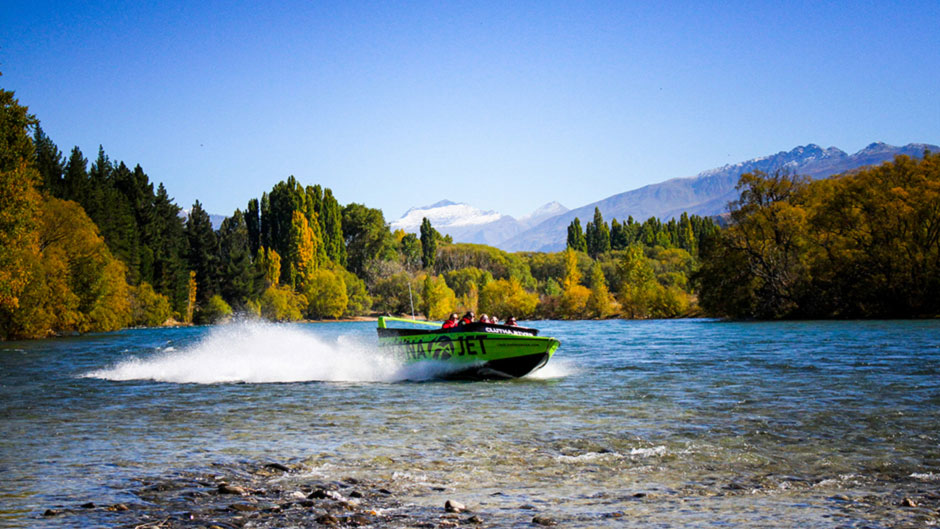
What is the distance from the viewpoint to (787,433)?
13.5 m

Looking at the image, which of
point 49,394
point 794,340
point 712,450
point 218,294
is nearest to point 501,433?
point 712,450

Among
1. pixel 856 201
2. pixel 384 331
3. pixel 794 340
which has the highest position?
pixel 856 201

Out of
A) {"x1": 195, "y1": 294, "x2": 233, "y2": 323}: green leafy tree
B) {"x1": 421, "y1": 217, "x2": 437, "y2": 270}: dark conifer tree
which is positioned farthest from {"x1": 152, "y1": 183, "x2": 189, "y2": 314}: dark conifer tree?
{"x1": 421, "y1": 217, "x2": 437, "y2": 270}: dark conifer tree

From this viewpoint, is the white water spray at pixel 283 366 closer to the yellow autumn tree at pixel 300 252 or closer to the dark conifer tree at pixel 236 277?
the dark conifer tree at pixel 236 277

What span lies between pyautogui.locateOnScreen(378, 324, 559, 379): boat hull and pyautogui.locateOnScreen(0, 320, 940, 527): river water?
0.61 meters

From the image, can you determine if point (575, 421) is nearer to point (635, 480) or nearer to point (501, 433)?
point (501, 433)

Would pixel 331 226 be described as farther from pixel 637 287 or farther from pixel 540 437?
pixel 540 437

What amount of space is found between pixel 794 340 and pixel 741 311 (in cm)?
3957

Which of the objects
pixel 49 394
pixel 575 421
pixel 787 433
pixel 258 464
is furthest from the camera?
pixel 49 394

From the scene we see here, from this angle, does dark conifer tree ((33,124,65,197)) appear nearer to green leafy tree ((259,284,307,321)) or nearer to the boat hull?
green leafy tree ((259,284,307,321))

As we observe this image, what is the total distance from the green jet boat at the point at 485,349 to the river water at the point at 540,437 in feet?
2.03

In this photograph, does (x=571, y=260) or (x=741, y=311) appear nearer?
(x=741, y=311)

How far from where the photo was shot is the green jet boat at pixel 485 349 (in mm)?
24016

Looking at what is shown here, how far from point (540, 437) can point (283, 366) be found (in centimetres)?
1850
